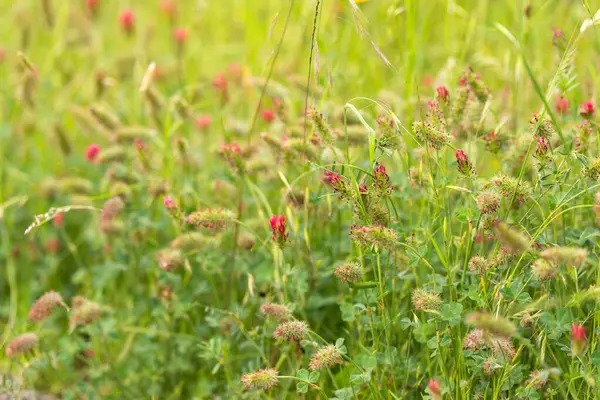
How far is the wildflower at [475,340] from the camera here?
5.83ft

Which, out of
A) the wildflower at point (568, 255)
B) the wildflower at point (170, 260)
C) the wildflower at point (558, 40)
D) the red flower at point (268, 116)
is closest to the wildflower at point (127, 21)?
the red flower at point (268, 116)

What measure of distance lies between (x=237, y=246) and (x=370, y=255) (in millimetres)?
670

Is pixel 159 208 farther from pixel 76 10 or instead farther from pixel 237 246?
pixel 76 10

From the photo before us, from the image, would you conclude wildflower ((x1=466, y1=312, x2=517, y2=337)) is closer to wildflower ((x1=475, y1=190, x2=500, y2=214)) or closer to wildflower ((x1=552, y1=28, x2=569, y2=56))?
wildflower ((x1=475, y1=190, x2=500, y2=214))

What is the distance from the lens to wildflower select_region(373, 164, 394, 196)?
1.84 m

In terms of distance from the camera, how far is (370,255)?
1.91m

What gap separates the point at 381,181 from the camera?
1.84 metres

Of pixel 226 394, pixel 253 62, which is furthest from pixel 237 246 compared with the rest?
pixel 253 62

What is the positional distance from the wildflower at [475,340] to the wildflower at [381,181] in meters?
0.38

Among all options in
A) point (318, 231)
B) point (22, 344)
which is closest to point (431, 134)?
point (318, 231)

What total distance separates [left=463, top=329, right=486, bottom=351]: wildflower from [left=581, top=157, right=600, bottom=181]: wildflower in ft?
1.45

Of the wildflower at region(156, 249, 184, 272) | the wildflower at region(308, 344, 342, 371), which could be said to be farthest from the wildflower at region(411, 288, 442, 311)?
the wildflower at region(156, 249, 184, 272)

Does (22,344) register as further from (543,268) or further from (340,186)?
(543,268)

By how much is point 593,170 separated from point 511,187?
19cm
